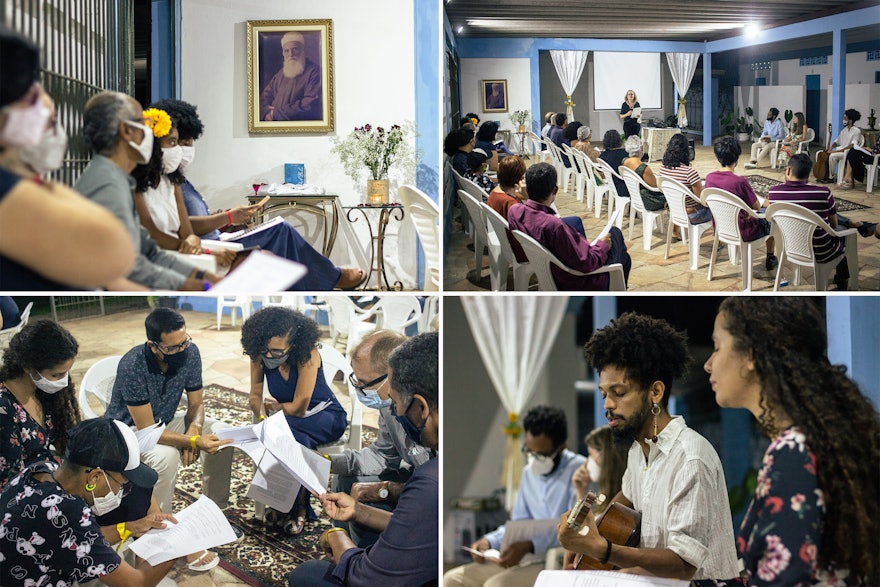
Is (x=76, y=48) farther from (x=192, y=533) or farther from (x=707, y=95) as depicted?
(x=707, y=95)

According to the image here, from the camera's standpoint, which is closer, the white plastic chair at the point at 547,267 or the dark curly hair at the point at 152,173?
the dark curly hair at the point at 152,173

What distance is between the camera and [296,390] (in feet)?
9.57

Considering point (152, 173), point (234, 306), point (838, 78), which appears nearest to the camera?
point (152, 173)

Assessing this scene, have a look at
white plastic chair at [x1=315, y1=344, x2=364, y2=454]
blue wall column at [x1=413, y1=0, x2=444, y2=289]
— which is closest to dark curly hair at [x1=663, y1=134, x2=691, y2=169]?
blue wall column at [x1=413, y1=0, x2=444, y2=289]

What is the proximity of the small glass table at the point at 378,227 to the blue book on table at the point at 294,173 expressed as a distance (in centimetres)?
16

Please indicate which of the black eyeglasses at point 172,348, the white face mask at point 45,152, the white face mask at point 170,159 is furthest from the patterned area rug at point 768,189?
the white face mask at point 45,152

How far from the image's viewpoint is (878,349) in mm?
2760

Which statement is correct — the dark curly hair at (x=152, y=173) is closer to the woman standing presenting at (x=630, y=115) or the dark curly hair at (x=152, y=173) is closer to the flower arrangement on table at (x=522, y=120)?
the flower arrangement on table at (x=522, y=120)

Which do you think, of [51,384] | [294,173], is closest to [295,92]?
[294,173]

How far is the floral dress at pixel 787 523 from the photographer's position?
95.2 inches

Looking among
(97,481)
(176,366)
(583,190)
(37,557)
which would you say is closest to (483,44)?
(583,190)

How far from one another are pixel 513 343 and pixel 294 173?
0.89 m

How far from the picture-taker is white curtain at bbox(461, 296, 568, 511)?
2824 mm

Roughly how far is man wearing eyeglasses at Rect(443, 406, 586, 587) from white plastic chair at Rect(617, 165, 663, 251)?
69 cm
